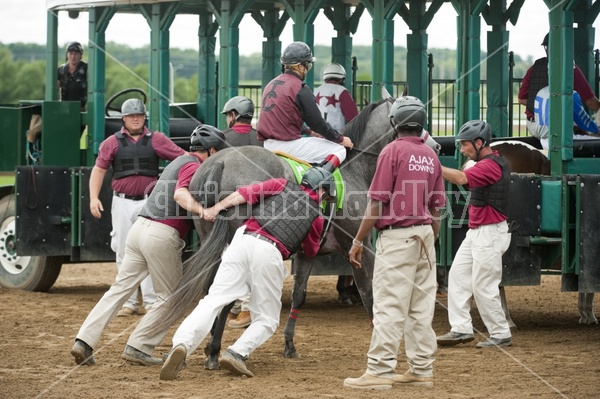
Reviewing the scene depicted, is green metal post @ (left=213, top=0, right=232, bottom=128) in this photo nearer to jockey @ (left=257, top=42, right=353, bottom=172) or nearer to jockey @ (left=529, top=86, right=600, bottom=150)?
jockey @ (left=257, top=42, right=353, bottom=172)

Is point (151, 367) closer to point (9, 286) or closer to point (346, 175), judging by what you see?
point (346, 175)

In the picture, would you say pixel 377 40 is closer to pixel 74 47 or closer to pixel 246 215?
pixel 246 215

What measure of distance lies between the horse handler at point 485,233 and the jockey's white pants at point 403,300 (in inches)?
71.0

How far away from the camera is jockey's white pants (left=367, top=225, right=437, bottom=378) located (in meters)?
7.51

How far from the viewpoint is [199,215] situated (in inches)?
325

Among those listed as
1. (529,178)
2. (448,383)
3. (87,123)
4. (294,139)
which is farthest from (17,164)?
(448,383)

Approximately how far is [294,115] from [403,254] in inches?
86.6

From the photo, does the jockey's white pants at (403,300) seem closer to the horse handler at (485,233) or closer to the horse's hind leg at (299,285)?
the horse's hind leg at (299,285)

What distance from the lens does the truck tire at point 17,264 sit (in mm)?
13680

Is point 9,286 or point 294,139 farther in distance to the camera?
point 9,286

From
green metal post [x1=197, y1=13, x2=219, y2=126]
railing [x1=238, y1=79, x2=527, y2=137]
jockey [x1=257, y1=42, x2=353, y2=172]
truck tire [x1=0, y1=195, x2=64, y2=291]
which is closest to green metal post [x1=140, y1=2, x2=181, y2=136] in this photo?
railing [x1=238, y1=79, x2=527, y2=137]

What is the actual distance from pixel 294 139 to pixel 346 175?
654 mm

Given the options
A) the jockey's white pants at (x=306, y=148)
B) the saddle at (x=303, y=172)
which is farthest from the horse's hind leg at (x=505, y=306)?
the jockey's white pants at (x=306, y=148)

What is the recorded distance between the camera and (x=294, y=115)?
9.33m
